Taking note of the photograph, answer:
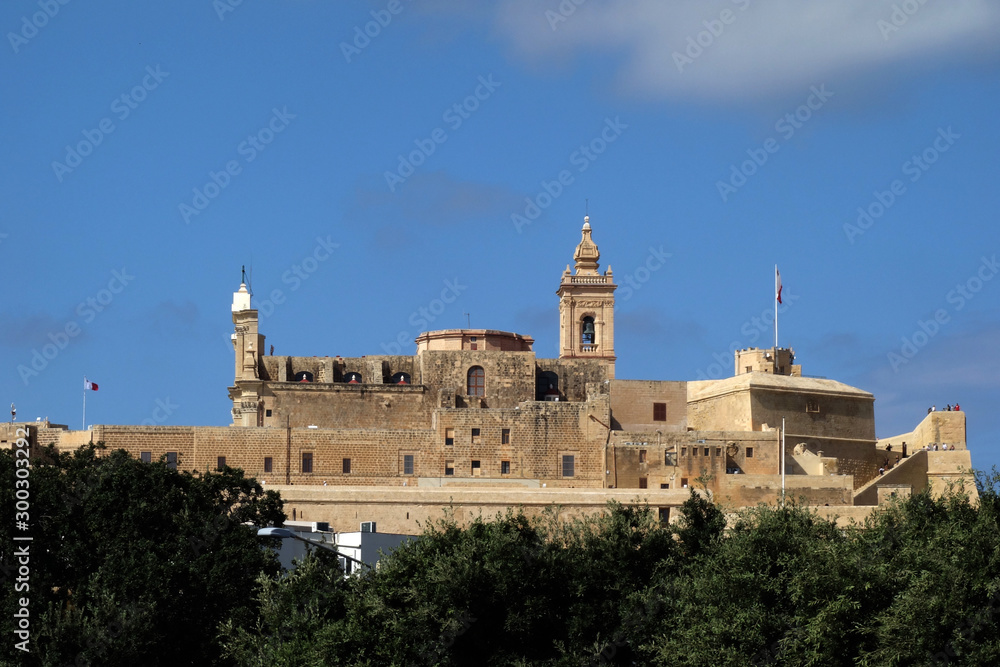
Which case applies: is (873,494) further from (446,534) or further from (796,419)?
(446,534)

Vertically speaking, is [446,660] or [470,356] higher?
[470,356]

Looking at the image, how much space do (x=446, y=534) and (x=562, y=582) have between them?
95.4 inches

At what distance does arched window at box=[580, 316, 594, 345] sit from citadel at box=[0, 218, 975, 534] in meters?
3.63

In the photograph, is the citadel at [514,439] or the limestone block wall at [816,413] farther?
the limestone block wall at [816,413]

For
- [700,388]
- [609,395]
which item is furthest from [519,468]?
[700,388]

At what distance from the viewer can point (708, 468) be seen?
48.1m

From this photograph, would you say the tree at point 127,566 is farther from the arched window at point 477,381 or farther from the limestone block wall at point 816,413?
the limestone block wall at point 816,413

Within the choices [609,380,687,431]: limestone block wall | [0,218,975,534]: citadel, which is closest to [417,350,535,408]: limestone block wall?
[0,218,975,534]: citadel

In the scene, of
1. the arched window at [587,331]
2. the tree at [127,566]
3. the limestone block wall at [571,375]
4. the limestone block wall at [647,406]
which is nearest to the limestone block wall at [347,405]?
the limestone block wall at [571,375]

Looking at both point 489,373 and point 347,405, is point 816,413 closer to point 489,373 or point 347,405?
point 489,373

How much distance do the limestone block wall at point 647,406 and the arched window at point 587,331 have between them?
5.77 meters

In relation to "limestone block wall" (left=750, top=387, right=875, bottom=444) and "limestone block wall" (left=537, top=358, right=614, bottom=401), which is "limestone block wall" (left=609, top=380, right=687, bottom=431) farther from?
"limestone block wall" (left=750, top=387, right=875, bottom=444)

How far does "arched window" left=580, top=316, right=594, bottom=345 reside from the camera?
186ft

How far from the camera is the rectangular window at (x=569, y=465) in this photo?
161ft
